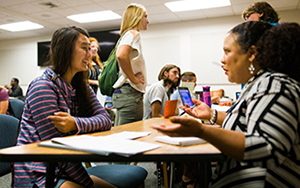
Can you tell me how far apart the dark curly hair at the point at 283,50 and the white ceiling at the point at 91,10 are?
16.2 feet

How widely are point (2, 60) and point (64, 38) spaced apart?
31.0ft

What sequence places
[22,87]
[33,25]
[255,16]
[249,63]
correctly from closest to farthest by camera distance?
[249,63] < [255,16] < [33,25] < [22,87]

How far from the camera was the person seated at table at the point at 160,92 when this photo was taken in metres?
2.74

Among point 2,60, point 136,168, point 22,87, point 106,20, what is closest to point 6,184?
point 136,168

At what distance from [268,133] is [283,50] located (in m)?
0.28

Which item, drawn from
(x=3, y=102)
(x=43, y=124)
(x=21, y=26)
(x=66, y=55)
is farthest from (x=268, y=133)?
(x=21, y=26)

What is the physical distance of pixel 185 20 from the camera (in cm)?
695

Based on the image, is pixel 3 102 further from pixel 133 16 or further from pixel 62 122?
pixel 62 122

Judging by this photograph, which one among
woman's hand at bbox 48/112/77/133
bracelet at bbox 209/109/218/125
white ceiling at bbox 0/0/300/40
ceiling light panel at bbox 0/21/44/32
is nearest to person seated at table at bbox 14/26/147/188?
woman's hand at bbox 48/112/77/133

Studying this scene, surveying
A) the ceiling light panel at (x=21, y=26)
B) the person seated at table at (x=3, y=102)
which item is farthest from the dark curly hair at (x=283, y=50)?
the ceiling light panel at (x=21, y=26)

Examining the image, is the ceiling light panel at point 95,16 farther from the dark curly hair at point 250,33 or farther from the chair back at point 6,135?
the dark curly hair at point 250,33

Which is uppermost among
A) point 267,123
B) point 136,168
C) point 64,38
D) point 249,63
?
point 64,38

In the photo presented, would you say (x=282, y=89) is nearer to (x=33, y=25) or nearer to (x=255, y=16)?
(x=255, y=16)

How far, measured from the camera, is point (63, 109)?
1223 mm
